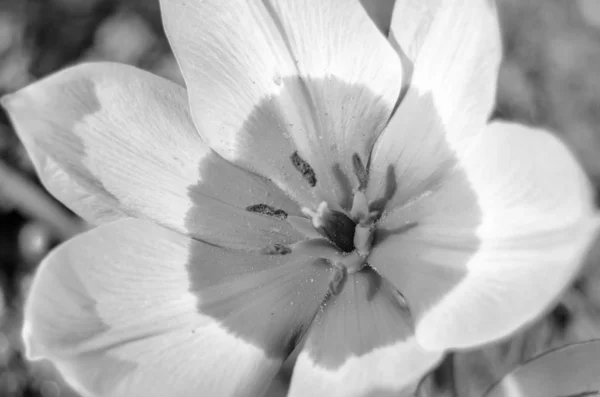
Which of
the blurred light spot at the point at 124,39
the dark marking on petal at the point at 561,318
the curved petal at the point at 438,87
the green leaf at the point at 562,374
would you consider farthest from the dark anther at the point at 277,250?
the blurred light spot at the point at 124,39

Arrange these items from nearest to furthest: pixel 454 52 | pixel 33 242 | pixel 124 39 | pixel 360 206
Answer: pixel 454 52, pixel 360 206, pixel 33 242, pixel 124 39

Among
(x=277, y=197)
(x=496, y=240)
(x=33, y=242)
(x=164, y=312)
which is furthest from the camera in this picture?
(x=33, y=242)

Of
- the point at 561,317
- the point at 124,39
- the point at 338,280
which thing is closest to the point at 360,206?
the point at 338,280

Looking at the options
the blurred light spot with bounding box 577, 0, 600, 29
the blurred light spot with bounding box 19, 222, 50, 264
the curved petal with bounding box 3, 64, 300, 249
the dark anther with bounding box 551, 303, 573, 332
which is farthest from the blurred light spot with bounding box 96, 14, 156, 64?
the dark anther with bounding box 551, 303, 573, 332

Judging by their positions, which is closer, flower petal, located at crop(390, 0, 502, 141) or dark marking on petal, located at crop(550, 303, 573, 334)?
flower petal, located at crop(390, 0, 502, 141)

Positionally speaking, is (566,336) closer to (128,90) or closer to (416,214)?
(416,214)

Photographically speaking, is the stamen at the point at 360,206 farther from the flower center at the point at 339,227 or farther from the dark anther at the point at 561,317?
the dark anther at the point at 561,317

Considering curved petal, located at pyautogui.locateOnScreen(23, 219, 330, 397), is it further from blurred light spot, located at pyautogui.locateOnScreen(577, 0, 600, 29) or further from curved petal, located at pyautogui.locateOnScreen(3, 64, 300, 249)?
blurred light spot, located at pyautogui.locateOnScreen(577, 0, 600, 29)

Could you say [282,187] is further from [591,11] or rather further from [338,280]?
[591,11]
